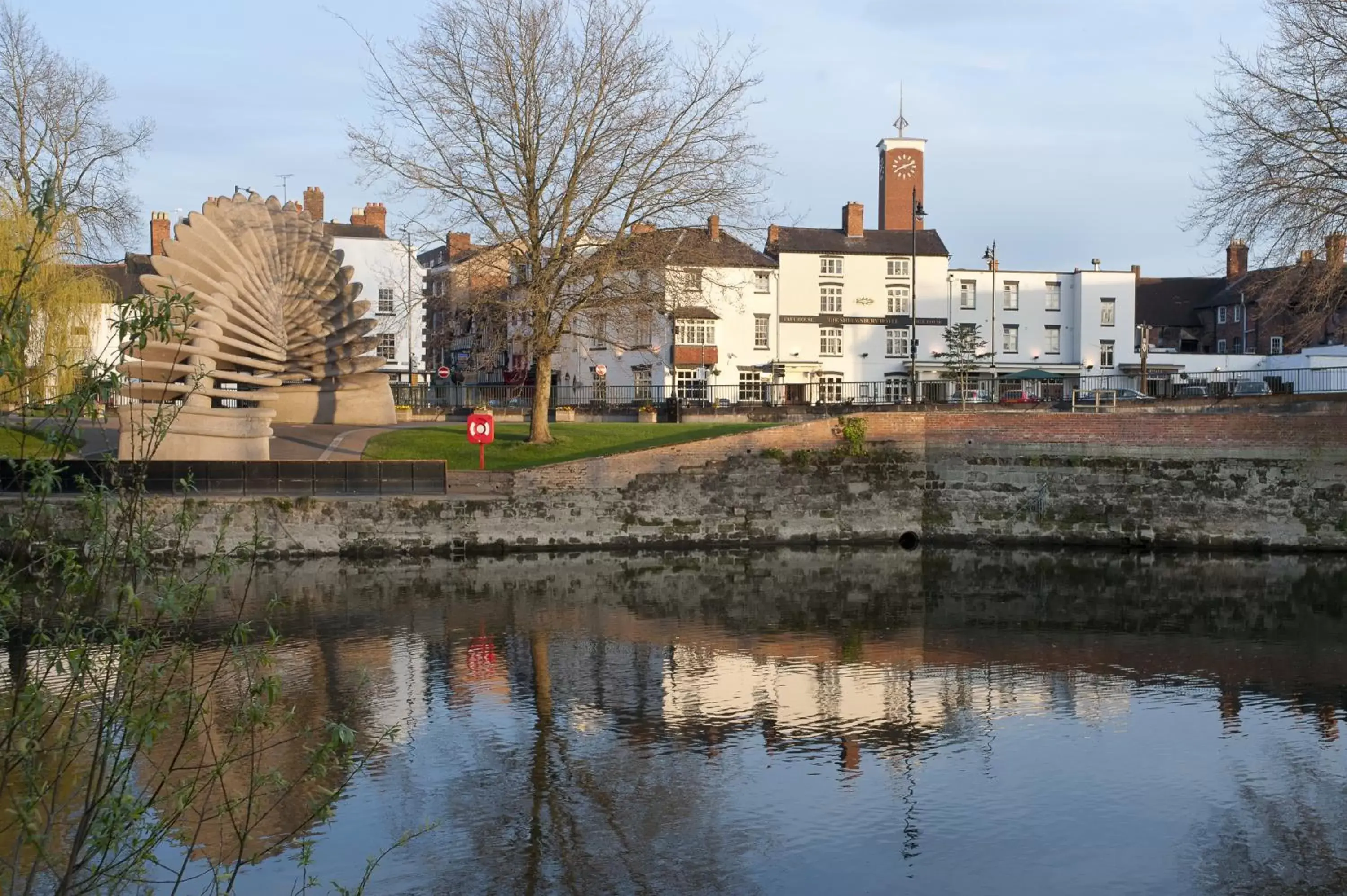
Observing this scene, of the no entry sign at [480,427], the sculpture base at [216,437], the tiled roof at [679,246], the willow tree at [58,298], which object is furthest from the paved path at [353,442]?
the tiled roof at [679,246]

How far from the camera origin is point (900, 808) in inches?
444

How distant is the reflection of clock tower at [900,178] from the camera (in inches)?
2470

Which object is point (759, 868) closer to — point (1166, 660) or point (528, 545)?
point (1166, 660)

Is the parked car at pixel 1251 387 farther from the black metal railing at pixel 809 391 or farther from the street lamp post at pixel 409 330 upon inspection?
the street lamp post at pixel 409 330

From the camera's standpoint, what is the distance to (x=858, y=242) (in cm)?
5972

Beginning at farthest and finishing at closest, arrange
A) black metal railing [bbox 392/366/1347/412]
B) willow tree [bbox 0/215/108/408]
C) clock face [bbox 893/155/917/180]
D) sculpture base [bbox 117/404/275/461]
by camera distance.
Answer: clock face [bbox 893/155/917/180], black metal railing [bbox 392/366/1347/412], willow tree [bbox 0/215/108/408], sculpture base [bbox 117/404/275/461]

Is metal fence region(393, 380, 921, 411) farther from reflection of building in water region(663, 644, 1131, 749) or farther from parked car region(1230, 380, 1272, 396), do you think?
reflection of building in water region(663, 644, 1131, 749)

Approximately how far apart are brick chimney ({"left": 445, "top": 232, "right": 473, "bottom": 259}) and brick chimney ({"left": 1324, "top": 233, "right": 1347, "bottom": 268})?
18907mm

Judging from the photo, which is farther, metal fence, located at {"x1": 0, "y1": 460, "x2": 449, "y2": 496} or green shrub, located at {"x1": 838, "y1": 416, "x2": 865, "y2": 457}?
green shrub, located at {"x1": 838, "y1": 416, "x2": 865, "y2": 457}

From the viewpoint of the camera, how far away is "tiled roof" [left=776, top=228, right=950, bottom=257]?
58.8 m

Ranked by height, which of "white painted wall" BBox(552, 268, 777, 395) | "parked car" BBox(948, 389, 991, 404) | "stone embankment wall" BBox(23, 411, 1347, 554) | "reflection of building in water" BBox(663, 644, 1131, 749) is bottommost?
"reflection of building in water" BBox(663, 644, 1131, 749)

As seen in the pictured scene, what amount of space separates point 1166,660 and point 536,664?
8.78 metres

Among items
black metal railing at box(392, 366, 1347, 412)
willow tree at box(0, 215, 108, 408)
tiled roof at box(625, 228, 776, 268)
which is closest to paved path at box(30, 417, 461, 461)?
willow tree at box(0, 215, 108, 408)

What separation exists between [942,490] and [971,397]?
21.7m
